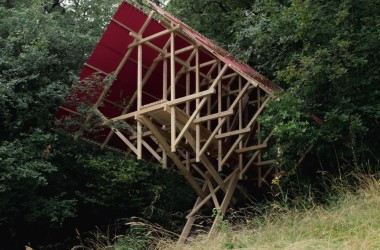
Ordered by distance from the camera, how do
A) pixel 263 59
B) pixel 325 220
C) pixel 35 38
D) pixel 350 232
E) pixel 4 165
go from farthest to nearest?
pixel 263 59
pixel 35 38
pixel 4 165
pixel 325 220
pixel 350 232

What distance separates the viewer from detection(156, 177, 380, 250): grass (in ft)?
19.5

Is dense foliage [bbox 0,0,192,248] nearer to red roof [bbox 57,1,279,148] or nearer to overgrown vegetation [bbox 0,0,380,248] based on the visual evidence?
overgrown vegetation [bbox 0,0,380,248]

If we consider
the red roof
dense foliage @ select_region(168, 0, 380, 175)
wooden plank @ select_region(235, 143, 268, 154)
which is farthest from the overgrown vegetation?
wooden plank @ select_region(235, 143, 268, 154)

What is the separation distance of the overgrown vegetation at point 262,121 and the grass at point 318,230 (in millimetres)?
33

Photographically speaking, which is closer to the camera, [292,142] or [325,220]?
[325,220]

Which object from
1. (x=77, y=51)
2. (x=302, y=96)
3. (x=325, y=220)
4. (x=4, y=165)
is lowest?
(x=4, y=165)

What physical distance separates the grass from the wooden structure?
12.2 ft

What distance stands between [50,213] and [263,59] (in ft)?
21.3

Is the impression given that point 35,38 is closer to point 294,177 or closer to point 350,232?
point 294,177

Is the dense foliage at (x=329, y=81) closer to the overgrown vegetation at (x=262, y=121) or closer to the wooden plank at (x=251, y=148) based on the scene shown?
the overgrown vegetation at (x=262, y=121)

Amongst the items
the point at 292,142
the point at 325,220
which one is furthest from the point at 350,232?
the point at 292,142

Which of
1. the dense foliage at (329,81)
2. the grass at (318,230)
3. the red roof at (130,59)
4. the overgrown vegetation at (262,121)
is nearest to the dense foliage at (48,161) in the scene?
the overgrown vegetation at (262,121)

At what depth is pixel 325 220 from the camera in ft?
22.3

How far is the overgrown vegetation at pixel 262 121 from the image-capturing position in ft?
31.7
